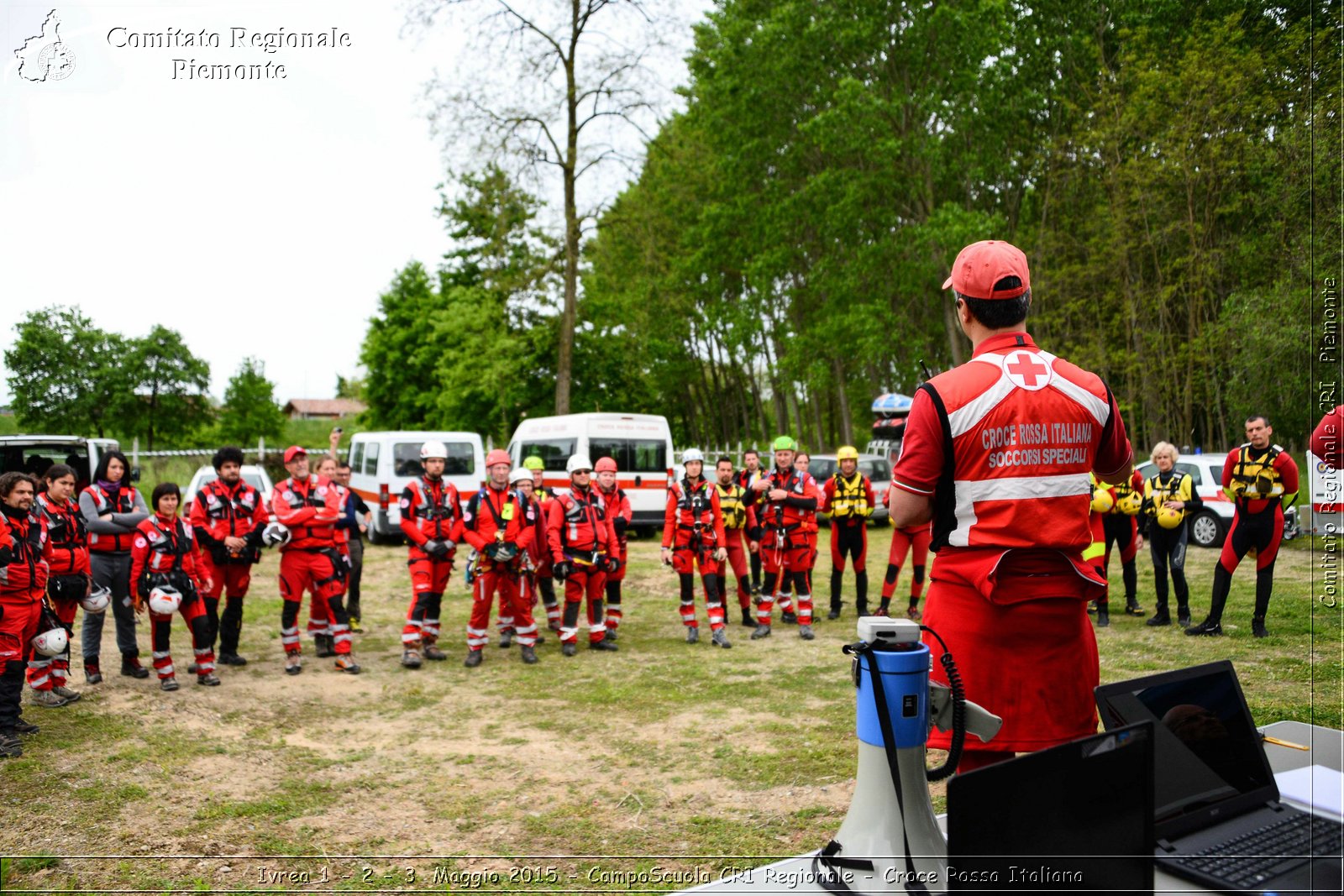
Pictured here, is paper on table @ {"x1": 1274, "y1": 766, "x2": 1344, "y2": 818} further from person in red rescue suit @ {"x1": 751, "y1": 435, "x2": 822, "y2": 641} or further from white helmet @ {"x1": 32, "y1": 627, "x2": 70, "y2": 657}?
person in red rescue suit @ {"x1": 751, "y1": 435, "x2": 822, "y2": 641}

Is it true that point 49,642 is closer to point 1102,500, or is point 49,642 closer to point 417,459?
point 1102,500

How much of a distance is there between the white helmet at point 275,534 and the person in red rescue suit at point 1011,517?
702cm

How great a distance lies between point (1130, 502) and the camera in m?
9.79

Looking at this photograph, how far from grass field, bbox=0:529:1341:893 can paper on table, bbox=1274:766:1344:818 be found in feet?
2.85

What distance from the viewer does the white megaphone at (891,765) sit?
1.77 meters

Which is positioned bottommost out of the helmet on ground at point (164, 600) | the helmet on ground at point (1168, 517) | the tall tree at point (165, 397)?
the helmet on ground at point (164, 600)

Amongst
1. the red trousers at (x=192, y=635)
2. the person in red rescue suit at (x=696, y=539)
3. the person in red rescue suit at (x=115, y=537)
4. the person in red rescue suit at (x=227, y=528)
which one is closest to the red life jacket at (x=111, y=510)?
the person in red rescue suit at (x=115, y=537)

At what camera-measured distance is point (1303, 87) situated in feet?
16.9

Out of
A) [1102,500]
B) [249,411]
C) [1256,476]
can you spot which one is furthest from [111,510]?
[249,411]

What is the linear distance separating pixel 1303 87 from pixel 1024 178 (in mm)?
8603

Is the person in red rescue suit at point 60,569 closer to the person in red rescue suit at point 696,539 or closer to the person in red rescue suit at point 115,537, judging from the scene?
the person in red rescue suit at point 115,537

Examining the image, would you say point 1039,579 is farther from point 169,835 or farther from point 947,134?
point 947,134

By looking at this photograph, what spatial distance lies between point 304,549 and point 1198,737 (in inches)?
306

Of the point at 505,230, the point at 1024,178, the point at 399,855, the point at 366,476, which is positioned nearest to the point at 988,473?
the point at 399,855
